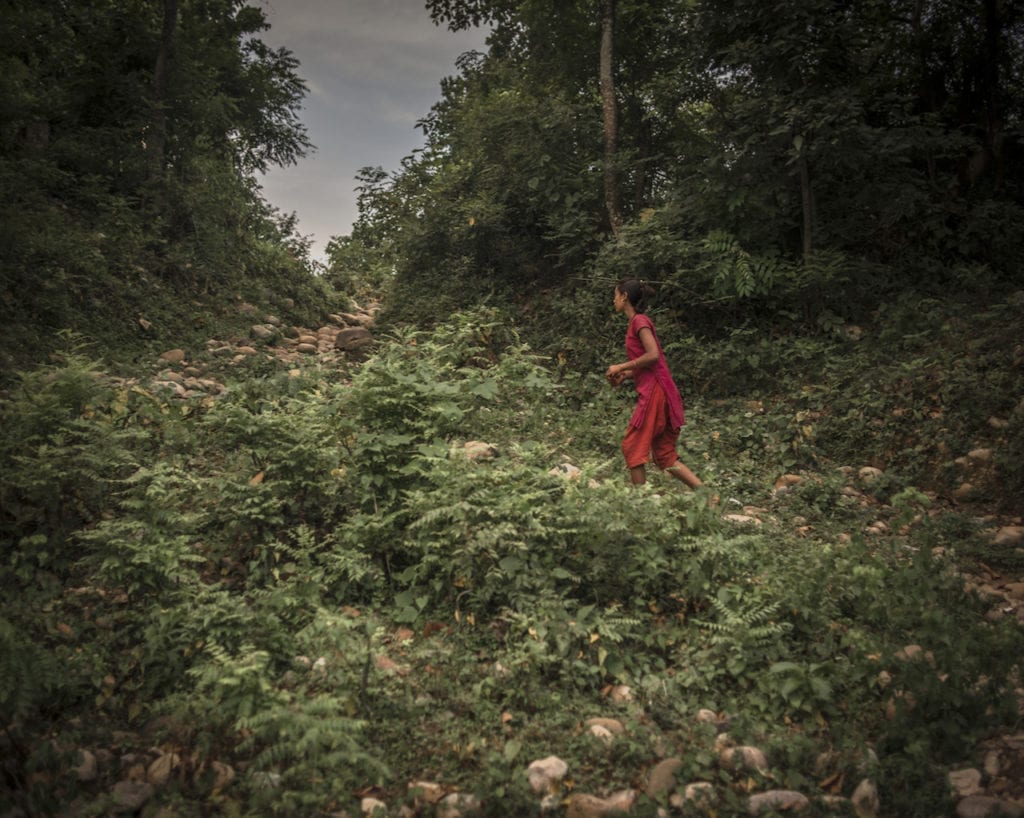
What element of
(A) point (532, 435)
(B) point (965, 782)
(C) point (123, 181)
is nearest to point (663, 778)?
(B) point (965, 782)

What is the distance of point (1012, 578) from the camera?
4.57 meters

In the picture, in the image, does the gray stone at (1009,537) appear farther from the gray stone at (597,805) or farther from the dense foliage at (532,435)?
the gray stone at (597,805)

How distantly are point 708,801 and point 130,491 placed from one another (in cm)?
390

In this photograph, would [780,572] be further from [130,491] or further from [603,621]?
[130,491]

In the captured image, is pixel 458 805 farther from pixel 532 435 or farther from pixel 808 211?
pixel 808 211

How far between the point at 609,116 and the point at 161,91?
776 cm

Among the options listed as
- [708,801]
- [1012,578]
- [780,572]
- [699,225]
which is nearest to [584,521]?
[780,572]

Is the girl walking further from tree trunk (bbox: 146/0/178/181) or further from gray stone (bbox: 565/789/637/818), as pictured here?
tree trunk (bbox: 146/0/178/181)

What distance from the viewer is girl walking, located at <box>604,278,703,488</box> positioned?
5.29 metres

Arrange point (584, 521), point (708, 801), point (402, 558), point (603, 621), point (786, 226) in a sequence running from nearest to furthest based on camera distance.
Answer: point (708, 801)
point (603, 621)
point (584, 521)
point (402, 558)
point (786, 226)

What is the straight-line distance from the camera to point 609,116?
10.8m

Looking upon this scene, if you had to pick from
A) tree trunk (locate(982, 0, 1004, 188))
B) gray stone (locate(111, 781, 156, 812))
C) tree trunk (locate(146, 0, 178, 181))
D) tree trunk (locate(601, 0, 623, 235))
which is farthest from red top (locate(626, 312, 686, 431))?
tree trunk (locate(146, 0, 178, 181))

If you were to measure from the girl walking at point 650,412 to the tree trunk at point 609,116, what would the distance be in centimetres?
573

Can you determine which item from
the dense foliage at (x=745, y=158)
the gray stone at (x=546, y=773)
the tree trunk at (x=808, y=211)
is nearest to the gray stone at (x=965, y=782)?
the gray stone at (x=546, y=773)
